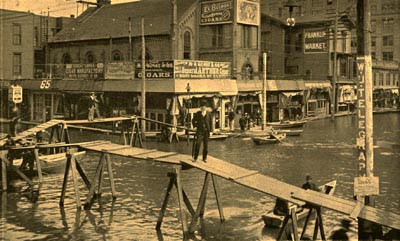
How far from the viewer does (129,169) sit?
21.7 metres

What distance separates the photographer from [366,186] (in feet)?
31.1

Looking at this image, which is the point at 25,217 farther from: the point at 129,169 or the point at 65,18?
the point at 65,18

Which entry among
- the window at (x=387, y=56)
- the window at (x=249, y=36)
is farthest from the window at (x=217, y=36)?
the window at (x=387, y=56)

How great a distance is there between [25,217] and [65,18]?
51170mm

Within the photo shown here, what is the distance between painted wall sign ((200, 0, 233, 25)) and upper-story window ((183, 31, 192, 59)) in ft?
5.95

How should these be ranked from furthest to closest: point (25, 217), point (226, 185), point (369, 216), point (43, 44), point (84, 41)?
point (43, 44) → point (84, 41) → point (226, 185) → point (25, 217) → point (369, 216)

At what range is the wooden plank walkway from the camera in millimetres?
9719

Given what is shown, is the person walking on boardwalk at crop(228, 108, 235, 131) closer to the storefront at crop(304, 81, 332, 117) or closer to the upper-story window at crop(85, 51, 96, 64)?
the storefront at crop(304, 81, 332, 117)

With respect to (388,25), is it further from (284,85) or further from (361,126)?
(361,126)

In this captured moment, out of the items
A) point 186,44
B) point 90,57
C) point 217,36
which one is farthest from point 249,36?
point 90,57

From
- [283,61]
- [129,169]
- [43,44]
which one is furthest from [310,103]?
[129,169]

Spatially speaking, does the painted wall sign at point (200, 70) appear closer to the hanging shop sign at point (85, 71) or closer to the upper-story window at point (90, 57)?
the hanging shop sign at point (85, 71)

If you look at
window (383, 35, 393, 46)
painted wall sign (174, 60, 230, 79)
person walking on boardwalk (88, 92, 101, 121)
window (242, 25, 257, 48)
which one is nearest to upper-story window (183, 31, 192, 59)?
window (242, 25, 257, 48)

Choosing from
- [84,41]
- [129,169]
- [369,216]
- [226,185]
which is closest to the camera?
[369,216]
